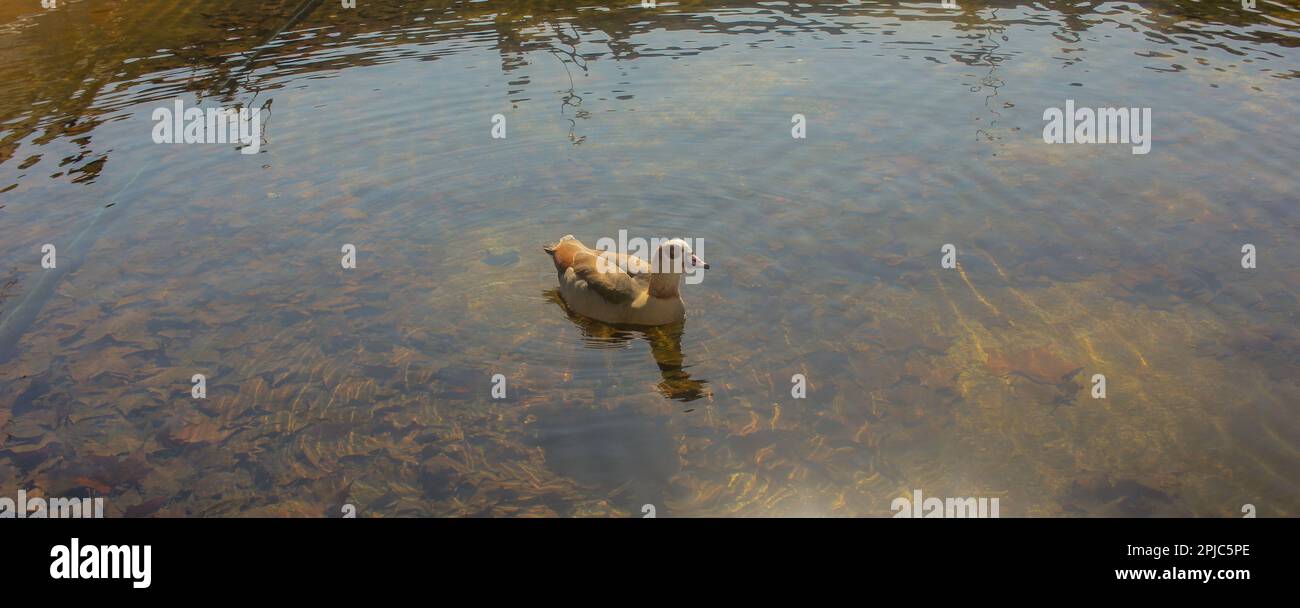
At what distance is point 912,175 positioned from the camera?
42.0ft

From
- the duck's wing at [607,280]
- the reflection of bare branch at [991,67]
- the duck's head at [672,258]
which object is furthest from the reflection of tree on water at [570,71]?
the reflection of bare branch at [991,67]

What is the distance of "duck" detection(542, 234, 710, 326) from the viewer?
957 centimetres

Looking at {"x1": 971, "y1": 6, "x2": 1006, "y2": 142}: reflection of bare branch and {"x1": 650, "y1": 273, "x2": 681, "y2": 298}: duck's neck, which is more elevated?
{"x1": 971, "y1": 6, "x2": 1006, "y2": 142}: reflection of bare branch

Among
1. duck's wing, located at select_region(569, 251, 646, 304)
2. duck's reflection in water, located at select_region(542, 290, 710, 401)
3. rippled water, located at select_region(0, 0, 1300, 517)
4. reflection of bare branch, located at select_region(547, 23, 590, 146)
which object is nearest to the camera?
rippled water, located at select_region(0, 0, 1300, 517)

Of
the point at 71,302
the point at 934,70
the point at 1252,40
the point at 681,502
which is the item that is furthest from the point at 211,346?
the point at 1252,40

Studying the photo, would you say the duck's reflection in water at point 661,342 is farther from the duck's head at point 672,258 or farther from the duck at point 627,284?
the duck's head at point 672,258

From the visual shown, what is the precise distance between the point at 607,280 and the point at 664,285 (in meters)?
0.61

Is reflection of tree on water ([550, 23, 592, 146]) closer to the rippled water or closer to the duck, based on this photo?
the rippled water

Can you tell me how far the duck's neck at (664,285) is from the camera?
9.56 m

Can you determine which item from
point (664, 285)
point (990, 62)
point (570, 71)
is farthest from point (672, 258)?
point (990, 62)

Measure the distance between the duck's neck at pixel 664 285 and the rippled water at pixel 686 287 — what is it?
0.38 meters

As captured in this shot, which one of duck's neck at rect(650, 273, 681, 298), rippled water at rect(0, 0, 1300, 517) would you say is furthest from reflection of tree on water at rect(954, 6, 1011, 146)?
duck's neck at rect(650, 273, 681, 298)

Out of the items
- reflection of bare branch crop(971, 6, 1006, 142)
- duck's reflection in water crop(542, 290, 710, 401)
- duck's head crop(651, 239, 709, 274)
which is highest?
reflection of bare branch crop(971, 6, 1006, 142)
